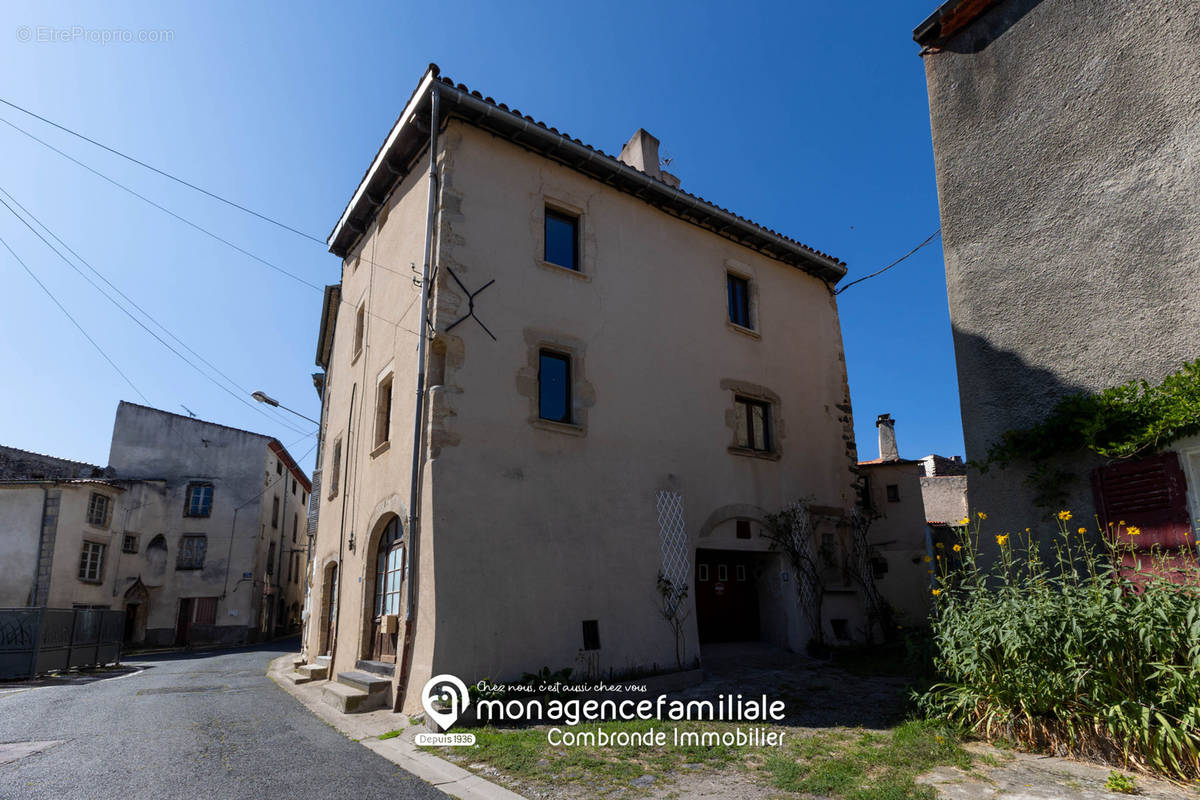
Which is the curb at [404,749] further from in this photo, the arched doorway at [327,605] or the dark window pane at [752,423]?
the dark window pane at [752,423]

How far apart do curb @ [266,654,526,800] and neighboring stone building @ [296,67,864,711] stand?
29 centimetres

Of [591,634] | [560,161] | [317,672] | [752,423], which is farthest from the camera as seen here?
[752,423]

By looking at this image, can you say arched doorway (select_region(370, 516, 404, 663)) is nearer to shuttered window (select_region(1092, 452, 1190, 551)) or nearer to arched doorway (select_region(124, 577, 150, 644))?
shuttered window (select_region(1092, 452, 1190, 551))

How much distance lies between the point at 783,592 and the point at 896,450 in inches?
479

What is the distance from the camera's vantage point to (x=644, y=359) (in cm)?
1100

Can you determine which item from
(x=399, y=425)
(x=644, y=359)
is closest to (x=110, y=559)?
(x=399, y=425)

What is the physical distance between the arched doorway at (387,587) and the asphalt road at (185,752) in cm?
129

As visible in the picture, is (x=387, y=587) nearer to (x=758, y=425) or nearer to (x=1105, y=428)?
(x=758, y=425)

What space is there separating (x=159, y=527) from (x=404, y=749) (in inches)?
1043

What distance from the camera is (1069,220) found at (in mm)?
7516

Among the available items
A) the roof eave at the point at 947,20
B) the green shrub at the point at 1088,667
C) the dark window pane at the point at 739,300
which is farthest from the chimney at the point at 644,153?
the green shrub at the point at 1088,667

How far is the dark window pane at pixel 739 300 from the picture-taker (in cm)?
1308

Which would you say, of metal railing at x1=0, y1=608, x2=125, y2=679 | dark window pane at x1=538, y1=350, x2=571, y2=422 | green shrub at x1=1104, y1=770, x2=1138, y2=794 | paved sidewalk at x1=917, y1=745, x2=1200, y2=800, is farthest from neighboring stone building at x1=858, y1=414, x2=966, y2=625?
metal railing at x1=0, y1=608, x2=125, y2=679

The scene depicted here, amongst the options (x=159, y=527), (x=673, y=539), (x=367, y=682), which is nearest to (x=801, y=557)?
(x=673, y=539)
